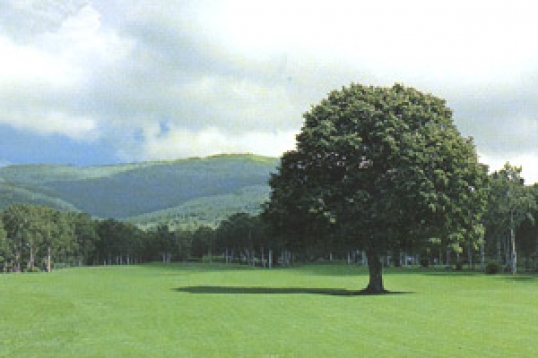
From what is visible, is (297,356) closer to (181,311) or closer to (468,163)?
(181,311)

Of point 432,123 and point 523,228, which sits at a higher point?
point 432,123

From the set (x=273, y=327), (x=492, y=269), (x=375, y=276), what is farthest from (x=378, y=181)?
(x=492, y=269)

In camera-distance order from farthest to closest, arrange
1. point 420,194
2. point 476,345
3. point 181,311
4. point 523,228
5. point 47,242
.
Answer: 1. point 47,242
2. point 523,228
3. point 420,194
4. point 181,311
5. point 476,345

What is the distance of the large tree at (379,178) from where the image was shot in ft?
149

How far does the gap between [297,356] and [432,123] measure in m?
33.0

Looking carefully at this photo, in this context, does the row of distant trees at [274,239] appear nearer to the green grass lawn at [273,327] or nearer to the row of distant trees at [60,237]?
the row of distant trees at [60,237]

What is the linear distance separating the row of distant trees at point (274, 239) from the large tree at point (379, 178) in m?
1.52

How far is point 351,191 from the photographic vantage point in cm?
4753

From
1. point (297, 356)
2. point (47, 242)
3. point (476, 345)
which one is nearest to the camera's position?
point (297, 356)

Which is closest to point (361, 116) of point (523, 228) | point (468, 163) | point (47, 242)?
point (468, 163)

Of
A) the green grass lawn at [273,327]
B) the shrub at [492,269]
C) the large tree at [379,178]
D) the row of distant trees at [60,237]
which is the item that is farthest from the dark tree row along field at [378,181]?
the row of distant trees at [60,237]

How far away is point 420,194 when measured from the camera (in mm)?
43750

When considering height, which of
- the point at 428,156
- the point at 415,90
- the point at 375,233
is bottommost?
the point at 375,233

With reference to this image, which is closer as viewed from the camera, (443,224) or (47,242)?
(443,224)
